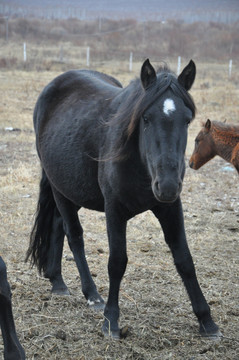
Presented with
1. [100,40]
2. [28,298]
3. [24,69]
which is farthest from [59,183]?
[100,40]

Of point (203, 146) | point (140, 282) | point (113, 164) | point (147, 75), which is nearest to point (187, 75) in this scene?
point (147, 75)

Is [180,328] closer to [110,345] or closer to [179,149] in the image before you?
[110,345]

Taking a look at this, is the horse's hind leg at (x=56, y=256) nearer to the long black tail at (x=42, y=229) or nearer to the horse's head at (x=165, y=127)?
the long black tail at (x=42, y=229)

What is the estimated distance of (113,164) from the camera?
11.6ft

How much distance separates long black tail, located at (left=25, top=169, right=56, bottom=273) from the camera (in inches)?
189

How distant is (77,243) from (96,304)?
1.92 ft

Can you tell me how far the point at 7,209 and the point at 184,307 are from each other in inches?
129

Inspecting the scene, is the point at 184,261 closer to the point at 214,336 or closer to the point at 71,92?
the point at 214,336

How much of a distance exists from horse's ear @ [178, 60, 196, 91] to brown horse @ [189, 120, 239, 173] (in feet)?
12.8

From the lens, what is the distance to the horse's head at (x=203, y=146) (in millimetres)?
7712

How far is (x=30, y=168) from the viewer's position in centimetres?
852

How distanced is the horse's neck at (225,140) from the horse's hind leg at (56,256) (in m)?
3.51

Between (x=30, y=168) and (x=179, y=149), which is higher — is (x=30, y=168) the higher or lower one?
the lower one

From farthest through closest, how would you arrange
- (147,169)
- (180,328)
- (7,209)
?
1. (7,209)
2. (180,328)
3. (147,169)
